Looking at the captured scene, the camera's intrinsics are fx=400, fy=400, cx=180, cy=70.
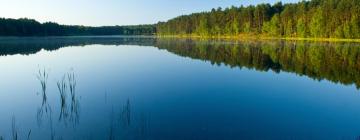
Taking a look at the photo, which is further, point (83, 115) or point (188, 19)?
point (188, 19)

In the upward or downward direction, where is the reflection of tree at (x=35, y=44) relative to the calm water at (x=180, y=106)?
upward

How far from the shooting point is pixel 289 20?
10619 centimetres

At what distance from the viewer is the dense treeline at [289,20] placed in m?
85.8

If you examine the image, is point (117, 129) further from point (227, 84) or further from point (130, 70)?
point (130, 70)

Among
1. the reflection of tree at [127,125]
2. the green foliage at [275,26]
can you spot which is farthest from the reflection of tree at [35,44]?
the reflection of tree at [127,125]

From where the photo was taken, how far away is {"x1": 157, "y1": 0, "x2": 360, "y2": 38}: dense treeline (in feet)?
281

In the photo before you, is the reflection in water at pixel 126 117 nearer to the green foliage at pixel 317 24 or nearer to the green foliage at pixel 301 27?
the green foliage at pixel 317 24

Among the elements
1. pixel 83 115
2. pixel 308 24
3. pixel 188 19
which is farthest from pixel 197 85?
A: pixel 188 19

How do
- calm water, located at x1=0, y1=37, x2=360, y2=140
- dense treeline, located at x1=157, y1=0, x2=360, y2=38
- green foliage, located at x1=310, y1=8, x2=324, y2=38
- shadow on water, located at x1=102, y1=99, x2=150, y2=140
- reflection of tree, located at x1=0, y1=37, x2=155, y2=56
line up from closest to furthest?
1. shadow on water, located at x1=102, y1=99, x2=150, y2=140
2. calm water, located at x1=0, y1=37, x2=360, y2=140
3. reflection of tree, located at x1=0, y1=37, x2=155, y2=56
4. dense treeline, located at x1=157, y1=0, x2=360, y2=38
5. green foliage, located at x1=310, y1=8, x2=324, y2=38

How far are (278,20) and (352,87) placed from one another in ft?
296

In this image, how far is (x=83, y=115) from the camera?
1555 cm

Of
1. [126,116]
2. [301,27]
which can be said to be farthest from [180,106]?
[301,27]

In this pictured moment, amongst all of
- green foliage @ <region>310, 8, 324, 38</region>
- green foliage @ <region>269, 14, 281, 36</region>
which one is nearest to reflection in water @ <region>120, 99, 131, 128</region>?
green foliage @ <region>310, 8, 324, 38</region>

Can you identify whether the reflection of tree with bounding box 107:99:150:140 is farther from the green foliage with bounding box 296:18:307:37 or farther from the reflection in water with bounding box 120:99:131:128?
the green foliage with bounding box 296:18:307:37
